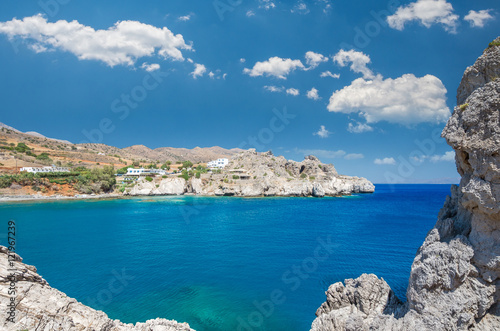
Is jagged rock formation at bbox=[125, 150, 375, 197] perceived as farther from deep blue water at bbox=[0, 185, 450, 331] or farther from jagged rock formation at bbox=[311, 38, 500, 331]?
jagged rock formation at bbox=[311, 38, 500, 331]

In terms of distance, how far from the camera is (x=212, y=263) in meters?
22.2

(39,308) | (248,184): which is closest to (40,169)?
(248,184)

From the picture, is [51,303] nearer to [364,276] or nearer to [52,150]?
[364,276]

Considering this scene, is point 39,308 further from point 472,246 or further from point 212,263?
point 212,263

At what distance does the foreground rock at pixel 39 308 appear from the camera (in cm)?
704

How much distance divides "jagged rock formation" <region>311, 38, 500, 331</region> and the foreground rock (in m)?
9.79

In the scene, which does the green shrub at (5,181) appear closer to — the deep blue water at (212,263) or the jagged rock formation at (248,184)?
the jagged rock formation at (248,184)

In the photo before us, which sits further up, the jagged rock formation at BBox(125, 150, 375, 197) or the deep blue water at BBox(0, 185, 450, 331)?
the jagged rock formation at BBox(125, 150, 375, 197)

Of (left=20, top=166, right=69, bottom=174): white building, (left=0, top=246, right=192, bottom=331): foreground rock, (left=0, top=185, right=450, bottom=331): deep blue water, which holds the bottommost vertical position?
(left=0, top=185, right=450, bottom=331): deep blue water

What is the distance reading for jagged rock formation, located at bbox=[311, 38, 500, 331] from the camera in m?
7.25

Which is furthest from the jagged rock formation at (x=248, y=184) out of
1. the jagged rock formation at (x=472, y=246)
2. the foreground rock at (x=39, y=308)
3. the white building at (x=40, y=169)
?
the jagged rock formation at (x=472, y=246)

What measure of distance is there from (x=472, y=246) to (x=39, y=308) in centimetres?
1320

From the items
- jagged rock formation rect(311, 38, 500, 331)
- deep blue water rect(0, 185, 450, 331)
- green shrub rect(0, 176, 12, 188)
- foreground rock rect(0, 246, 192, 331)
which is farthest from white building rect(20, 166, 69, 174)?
jagged rock formation rect(311, 38, 500, 331)

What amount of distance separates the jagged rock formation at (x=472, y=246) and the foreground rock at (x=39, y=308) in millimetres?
9795
